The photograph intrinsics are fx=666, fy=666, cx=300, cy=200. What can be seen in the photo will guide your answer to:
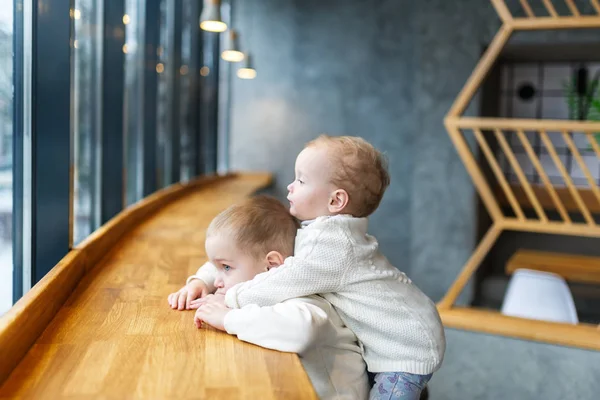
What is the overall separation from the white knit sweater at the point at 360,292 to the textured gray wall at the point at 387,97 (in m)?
4.48

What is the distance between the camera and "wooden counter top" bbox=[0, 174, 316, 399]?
1.08 metres

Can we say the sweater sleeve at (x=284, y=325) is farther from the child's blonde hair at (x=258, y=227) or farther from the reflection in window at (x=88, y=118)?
the reflection in window at (x=88, y=118)

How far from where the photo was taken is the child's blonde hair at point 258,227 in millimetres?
1463

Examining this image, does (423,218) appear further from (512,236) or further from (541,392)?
(541,392)

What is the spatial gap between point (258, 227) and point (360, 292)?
0.88ft

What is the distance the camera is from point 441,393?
290 cm

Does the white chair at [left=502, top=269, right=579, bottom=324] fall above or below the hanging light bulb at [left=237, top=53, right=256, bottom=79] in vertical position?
below

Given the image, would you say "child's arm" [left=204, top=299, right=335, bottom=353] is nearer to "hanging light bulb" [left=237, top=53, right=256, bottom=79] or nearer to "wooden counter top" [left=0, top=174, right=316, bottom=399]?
"wooden counter top" [left=0, top=174, right=316, bottom=399]

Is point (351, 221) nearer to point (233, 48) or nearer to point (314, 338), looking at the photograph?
point (314, 338)

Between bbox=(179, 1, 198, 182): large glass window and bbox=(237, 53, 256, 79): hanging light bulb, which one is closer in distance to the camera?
bbox=(179, 1, 198, 182): large glass window

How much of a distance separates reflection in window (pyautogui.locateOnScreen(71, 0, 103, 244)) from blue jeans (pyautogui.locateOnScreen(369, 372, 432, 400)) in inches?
70.8

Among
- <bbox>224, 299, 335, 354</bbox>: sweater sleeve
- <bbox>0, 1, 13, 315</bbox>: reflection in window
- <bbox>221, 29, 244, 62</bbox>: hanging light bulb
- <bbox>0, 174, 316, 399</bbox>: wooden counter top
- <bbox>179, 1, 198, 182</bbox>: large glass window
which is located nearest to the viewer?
<bbox>0, 174, 316, 399</bbox>: wooden counter top

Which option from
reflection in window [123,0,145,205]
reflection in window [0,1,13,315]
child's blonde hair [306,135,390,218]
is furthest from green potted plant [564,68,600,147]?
reflection in window [0,1,13,315]

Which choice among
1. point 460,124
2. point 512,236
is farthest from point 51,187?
point 512,236
